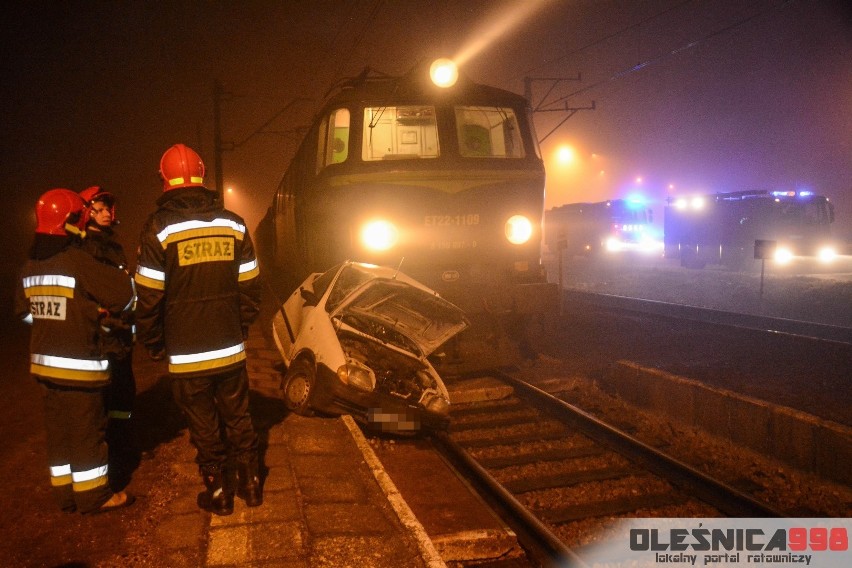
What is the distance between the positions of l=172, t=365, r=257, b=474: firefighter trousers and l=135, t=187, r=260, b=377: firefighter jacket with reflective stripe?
104 mm

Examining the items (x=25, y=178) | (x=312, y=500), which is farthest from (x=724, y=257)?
(x=25, y=178)

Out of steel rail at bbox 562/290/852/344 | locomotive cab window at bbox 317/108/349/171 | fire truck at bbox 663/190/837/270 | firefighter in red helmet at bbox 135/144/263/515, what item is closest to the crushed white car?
locomotive cab window at bbox 317/108/349/171

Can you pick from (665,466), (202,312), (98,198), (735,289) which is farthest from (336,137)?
(735,289)

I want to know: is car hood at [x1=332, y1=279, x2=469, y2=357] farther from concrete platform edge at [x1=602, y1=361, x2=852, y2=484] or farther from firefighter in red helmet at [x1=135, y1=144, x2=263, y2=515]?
firefighter in red helmet at [x1=135, y1=144, x2=263, y2=515]

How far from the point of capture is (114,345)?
13.1 feet

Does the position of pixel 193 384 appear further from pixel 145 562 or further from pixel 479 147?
pixel 479 147

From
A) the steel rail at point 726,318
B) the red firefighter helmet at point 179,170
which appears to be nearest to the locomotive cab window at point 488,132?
the red firefighter helmet at point 179,170

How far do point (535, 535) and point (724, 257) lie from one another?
24.9m

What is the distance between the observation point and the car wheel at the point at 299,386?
240 inches

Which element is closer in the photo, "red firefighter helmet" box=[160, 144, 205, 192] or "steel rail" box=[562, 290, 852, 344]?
"red firefighter helmet" box=[160, 144, 205, 192]

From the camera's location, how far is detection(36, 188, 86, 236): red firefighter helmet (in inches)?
151

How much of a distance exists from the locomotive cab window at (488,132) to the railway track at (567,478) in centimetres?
346

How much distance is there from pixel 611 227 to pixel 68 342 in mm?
33269

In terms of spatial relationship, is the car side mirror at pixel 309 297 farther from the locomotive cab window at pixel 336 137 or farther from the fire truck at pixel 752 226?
the fire truck at pixel 752 226
